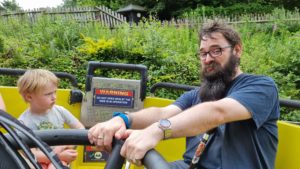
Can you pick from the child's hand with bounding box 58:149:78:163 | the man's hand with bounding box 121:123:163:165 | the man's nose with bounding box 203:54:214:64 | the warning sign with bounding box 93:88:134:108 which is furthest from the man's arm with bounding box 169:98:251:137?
the warning sign with bounding box 93:88:134:108

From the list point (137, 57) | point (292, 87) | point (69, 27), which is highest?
point (69, 27)

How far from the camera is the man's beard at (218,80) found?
85.0 inches

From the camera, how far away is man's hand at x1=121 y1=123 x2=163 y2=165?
1104mm

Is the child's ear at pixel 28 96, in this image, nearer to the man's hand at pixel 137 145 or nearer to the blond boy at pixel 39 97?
the blond boy at pixel 39 97

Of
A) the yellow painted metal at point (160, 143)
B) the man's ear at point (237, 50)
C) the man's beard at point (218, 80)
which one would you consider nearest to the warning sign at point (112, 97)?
the yellow painted metal at point (160, 143)

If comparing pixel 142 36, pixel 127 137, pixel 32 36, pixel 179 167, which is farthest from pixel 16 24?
pixel 127 137

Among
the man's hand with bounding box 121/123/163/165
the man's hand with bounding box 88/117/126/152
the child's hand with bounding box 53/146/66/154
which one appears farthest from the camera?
the child's hand with bounding box 53/146/66/154

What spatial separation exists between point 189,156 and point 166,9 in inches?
709

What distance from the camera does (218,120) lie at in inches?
66.2

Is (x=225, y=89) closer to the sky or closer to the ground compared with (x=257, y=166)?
closer to the sky

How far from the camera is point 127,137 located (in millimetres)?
1244

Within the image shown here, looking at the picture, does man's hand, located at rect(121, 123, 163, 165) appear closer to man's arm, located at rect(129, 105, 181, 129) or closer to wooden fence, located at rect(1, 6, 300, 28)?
man's arm, located at rect(129, 105, 181, 129)

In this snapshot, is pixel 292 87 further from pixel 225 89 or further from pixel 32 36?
pixel 32 36

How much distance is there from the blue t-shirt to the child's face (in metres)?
1.06
